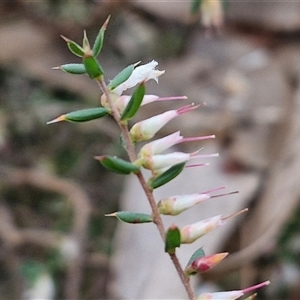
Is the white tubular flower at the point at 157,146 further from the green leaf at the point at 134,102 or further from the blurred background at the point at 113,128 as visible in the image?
the blurred background at the point at 113,128

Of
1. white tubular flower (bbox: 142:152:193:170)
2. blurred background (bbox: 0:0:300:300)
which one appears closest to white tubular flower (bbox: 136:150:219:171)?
white tubular flower (bbox: 142:152:193:170)

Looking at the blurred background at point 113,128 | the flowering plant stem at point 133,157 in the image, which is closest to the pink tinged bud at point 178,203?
the flowering plant stem at point 133,157

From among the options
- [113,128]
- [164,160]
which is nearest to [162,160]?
[164,160]

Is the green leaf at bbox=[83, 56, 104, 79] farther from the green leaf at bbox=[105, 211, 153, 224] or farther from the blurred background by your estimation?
the blurred background

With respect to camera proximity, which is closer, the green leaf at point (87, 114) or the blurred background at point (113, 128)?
the green leaf at point (87, 114)

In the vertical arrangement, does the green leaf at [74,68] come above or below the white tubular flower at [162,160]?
above

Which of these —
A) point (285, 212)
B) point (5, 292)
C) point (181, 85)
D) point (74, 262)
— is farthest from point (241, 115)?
point (5, 292)

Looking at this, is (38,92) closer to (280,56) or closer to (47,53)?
(47,53)
